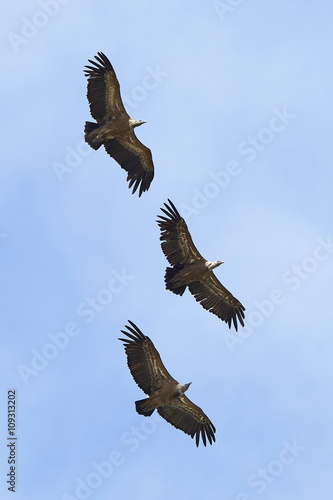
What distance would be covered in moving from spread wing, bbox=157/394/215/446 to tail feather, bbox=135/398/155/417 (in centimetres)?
100

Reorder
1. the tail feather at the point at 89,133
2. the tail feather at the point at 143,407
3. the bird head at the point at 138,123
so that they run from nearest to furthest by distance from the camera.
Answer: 1. the tail feather at the point at 143,407
2. the tail feather at the point at 89,133
3. the bird head at the point at 138,123

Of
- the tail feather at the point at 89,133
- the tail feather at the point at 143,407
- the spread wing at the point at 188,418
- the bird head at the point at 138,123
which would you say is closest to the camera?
the tail feather at the point at 143,407

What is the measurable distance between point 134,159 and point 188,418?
9.39 meters

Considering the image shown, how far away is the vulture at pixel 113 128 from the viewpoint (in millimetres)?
32688

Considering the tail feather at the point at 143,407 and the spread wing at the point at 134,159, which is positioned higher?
the spread wing at the point at 134,159

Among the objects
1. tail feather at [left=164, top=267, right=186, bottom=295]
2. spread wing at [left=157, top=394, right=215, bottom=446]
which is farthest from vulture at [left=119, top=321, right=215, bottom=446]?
tail feather at [left=164, top=267, right=186, bottom=295]

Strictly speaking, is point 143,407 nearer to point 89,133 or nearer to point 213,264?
point 213,264

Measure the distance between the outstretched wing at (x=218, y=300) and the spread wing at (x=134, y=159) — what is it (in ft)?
13.3

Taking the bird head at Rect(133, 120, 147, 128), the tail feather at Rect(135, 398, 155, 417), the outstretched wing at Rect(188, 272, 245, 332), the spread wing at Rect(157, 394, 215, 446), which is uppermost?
the bird head at Rect(133, 120, 147, 128)

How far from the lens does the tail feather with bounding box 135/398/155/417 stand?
101 ft

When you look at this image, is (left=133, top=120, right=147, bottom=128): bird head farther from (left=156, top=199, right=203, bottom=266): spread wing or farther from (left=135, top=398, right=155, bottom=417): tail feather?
(left=135, top=398, right=155, bottom=417): tail feather

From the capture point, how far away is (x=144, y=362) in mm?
31109

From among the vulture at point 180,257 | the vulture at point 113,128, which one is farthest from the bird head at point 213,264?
the vulture at point 113,128

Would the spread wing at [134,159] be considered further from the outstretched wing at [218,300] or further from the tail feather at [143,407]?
the tail feather at [143,407]
